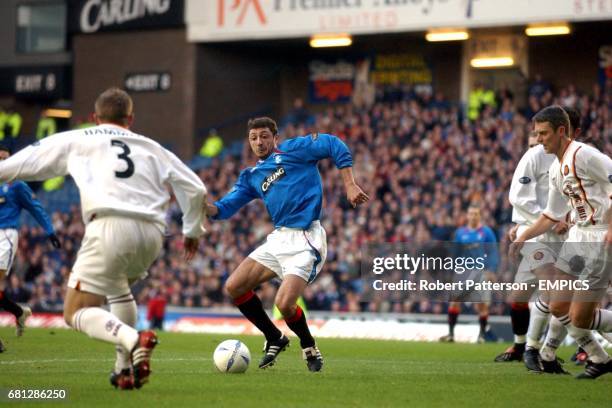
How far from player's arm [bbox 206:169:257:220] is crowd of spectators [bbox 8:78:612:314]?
12522 millimetres

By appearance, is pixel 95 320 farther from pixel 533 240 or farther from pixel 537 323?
pixel 533 240

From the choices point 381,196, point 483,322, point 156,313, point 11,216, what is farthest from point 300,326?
point 381,196

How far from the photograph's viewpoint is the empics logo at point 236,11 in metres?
32.4

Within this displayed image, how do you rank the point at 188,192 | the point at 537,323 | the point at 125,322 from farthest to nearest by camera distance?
the point at 537,323 < the point at 125,322 < the point at 188,192

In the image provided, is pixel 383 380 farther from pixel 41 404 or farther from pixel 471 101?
pixel 471 101

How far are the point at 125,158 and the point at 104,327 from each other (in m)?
1.25

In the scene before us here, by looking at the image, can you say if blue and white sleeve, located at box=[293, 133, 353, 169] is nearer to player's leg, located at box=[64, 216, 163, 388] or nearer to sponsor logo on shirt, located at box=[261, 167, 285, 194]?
sponsor logo on shirt, located at box=[261, 167, 285, 194]

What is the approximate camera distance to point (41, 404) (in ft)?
25.5

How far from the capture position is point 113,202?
805 centimetres

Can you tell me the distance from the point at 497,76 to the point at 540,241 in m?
21.1

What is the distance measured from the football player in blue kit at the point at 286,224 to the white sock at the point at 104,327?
121 inches

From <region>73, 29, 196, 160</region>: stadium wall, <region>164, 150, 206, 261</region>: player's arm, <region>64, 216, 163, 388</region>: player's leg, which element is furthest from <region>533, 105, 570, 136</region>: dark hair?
<region>73, 29, 196, 160</region>: stadium wall

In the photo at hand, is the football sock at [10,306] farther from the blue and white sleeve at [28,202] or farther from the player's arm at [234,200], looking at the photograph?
the player's arm at [234,200]

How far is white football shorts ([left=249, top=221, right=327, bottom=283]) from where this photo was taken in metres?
11.0
